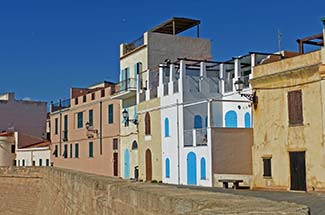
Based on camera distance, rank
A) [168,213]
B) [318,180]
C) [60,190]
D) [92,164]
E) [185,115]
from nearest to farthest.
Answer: [168,213], [60,190], [318,180], [185,115], [92,164]

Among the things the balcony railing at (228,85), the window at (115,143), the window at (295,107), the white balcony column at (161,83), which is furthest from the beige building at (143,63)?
the window at (295,107)

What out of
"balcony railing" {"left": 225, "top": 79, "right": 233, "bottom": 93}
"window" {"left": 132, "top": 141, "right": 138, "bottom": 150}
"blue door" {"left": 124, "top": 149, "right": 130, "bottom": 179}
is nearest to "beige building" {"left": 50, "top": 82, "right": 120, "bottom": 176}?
"blue door" {"left": 124, "top": 149, "right": 130, "bottom": 179}

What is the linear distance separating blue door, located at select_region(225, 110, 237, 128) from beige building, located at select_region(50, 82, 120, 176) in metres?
11.3

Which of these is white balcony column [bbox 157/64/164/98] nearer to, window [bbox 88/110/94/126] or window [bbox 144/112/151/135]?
window [bbox 144/112/151/135]

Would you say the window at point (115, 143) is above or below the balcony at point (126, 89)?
below

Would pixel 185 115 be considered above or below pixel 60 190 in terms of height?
above

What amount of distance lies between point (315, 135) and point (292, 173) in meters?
2.09

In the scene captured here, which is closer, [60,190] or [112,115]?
→ [60,190]

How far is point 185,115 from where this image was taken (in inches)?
1155

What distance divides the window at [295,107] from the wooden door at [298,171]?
1363mm

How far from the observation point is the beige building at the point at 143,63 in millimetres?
34625

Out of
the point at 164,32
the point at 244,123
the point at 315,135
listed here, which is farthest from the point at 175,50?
the point at 315,135

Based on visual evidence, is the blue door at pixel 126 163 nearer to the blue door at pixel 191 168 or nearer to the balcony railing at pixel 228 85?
the blue door at pixel 191 168

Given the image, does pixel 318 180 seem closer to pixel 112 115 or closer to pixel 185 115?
pixel 185 115
